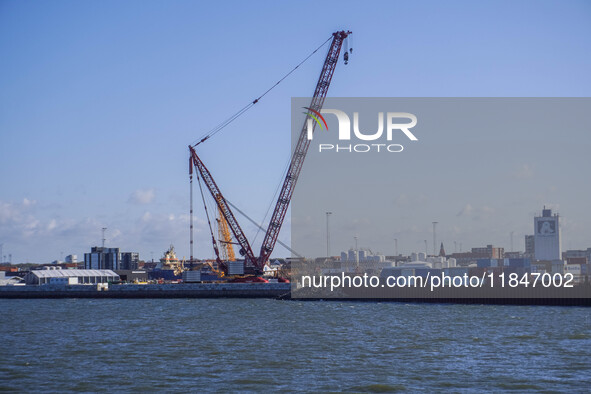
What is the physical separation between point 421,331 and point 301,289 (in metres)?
51.8

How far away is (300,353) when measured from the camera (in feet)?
131

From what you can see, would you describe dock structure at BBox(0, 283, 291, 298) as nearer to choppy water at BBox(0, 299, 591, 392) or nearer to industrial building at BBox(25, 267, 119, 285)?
industrial building at BBox(25, 267, 119, 285)

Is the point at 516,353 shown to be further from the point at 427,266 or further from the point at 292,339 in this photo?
the point at 427,266

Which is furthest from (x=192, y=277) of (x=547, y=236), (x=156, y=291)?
(x=547, y=236)

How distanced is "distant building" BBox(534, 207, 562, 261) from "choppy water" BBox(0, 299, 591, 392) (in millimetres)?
77549

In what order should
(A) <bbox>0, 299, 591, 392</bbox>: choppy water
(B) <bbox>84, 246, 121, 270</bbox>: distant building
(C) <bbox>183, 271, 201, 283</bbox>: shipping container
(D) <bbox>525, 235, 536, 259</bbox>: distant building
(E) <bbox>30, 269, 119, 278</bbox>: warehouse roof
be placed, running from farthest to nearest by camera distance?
(B) <bbox>84, 246, 121, 270</bbox>: distant building, (D) <bbox>525, 235, 536, 259</bbox>: distant building, (E) <bbox>30, 269, 119, 278</bbox>: warehouse roof, (C) <bbox>183, 271, 201, 283</bbox>: shipping container, (A) <bbox>0, 299, 591, 392</bbox>: choppy water

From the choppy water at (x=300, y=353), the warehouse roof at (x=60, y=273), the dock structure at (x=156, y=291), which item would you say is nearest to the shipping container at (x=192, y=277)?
the dock structure at (x=156, y=291)

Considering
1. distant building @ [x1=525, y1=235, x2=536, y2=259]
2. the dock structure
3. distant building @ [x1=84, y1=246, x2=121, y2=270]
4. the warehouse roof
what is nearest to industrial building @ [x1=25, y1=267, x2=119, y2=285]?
the warehouse roof

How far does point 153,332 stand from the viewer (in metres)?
52.4

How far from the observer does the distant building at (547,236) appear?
140250 mm

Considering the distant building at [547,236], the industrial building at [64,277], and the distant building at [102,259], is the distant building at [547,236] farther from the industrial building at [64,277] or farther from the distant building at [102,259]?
the distant building at [102,259]

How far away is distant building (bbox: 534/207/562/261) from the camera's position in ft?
460

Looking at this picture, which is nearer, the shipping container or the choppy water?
the choppy water

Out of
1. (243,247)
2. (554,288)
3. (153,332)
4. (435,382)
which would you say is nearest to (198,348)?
(153,332)
